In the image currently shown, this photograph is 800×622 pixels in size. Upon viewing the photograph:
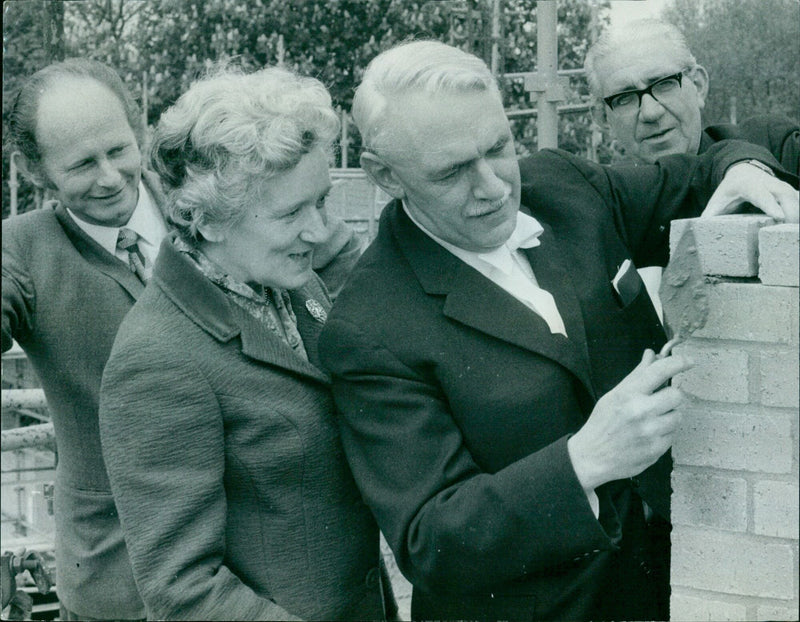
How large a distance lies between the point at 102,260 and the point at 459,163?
1.05 meters

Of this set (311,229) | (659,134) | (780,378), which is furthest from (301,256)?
(659,134)

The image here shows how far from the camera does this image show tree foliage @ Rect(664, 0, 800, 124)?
4.42 meters

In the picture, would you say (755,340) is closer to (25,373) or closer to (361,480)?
(361,480)

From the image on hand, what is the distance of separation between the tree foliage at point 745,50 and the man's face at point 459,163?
255 centimetres

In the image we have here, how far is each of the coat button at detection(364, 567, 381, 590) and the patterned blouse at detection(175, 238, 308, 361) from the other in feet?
1.68

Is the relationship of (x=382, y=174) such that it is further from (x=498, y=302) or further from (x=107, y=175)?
(x=107, y=175)

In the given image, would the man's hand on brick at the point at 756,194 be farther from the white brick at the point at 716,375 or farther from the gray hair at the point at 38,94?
the gray hair at the point at 38,94

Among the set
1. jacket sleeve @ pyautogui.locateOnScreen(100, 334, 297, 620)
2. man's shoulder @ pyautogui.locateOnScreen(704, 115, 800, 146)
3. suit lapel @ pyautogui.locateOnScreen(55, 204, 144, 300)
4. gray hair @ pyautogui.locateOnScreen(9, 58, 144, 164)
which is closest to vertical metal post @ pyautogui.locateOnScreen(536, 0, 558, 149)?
man's shoulder @ pyautogui.locateOnScreen(704, 115, 800, 146)

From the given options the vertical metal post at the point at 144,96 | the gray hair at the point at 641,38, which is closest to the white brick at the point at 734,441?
the gray hair at the point at 641,38

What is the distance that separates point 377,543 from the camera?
2354mm

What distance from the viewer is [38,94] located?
2682mm

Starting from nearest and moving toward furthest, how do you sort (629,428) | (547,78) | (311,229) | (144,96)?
(629,428) < (311,229) < (547,78) < (144,96)

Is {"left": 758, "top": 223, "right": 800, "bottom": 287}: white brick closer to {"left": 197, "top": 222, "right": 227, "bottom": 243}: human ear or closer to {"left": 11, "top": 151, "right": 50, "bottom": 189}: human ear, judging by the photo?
{"left": 197, "top": 222, "right": 227, "bottom": 243}: human ear

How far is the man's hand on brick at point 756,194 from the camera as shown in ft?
6.81
